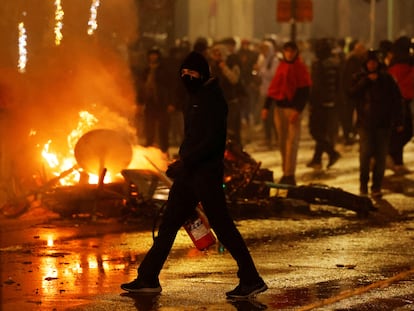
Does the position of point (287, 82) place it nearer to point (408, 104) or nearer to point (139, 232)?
point (408, 104)

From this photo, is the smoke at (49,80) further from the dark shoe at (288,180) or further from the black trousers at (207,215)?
the black trousers at (207,215)

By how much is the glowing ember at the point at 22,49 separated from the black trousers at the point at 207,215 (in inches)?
254

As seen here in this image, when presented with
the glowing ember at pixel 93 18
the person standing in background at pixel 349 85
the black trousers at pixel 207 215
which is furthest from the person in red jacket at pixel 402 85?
the black trousers at pixel 207 215

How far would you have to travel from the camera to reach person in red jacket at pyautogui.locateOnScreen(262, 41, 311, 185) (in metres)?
16.0

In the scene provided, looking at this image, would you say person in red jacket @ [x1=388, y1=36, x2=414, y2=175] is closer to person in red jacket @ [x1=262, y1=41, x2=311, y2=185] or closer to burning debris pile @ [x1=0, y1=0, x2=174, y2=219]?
person in red jacket @ [x1=262, y1=41, x2=311, y2=185]

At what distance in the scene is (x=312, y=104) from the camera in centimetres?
1930

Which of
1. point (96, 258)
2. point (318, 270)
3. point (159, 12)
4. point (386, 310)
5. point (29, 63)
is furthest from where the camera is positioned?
point (159, 12)

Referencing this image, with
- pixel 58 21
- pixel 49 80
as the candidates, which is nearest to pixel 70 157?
pixel 49 80

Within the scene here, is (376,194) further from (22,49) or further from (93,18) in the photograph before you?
(22,49)

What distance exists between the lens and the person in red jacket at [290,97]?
52.4 feet

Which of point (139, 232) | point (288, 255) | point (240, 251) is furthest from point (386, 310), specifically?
point (139, 232)

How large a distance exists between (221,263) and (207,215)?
5.21 ft

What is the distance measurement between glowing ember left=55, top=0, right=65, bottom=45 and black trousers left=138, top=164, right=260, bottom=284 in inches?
262

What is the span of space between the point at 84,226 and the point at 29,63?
3.08m
